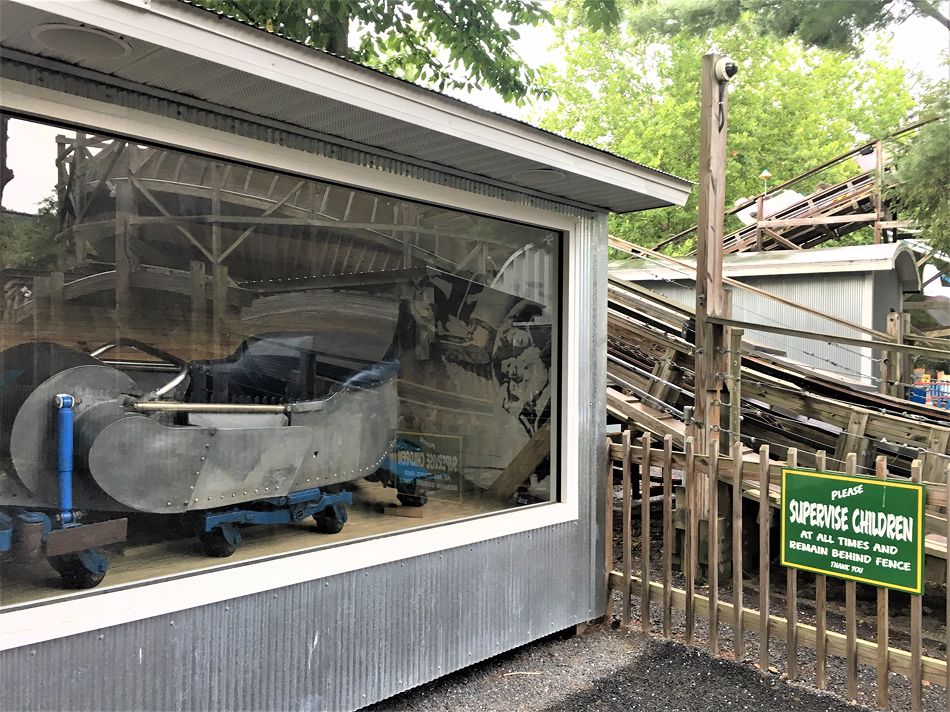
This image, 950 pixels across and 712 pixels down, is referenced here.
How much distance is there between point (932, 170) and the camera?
8.57 m

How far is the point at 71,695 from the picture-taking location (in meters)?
2.62

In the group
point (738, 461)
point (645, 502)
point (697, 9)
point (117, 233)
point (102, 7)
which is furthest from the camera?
point (697, 9)

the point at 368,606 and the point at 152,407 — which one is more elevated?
the point at 152,407

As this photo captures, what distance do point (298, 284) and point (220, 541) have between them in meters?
1.23

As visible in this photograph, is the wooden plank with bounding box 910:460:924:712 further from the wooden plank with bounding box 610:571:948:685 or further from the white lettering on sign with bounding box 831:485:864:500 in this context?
the white lettering on sign with bounding box 831:485:864:500

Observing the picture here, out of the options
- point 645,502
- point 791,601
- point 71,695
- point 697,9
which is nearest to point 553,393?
point 645,502

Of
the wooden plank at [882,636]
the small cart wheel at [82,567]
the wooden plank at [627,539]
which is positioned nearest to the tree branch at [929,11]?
the wooden plank at [627,539]

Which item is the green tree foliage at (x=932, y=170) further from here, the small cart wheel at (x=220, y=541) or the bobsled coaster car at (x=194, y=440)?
the small cart wheel at (x=220, y=541)

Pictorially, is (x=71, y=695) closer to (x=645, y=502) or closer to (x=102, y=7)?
(x=102, y=7)

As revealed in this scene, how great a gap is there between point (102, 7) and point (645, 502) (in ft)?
12.7

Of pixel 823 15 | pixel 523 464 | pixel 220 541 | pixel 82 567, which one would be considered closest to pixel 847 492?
pixel 523 464

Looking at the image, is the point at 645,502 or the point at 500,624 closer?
the point at 500,624

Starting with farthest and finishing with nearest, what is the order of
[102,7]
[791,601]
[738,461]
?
[738,461] < [791,601] < [102,7]

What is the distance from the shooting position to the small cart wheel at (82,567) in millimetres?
2693
